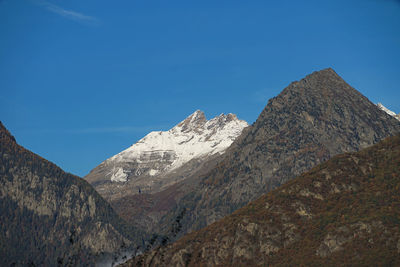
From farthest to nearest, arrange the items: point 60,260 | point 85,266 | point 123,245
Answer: point 85,266
point 123,245
point 60,260

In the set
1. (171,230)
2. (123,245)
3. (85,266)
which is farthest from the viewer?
(85,266)

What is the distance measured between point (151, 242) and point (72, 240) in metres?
11.0

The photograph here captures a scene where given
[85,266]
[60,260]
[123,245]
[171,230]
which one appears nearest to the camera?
[171,230]

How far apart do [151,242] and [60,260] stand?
13688 mm

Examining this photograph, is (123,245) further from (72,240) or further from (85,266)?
(85,266)

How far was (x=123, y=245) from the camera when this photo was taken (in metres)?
91.8

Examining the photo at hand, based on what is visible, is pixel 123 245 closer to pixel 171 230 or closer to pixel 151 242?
pixel 151 242

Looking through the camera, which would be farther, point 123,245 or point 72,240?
point 123,245

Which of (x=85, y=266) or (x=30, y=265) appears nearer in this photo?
(x=30, y=265)

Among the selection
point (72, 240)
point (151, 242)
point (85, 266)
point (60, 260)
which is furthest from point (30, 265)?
point (85, 266)

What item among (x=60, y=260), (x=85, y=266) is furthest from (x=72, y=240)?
(x=85, y=266)

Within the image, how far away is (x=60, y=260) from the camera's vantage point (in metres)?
86.2

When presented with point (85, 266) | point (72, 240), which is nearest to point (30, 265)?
point (72, 240)

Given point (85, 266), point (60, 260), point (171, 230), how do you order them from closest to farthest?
1. point (171, 230)
2. point (60, 260)
3. point (85, 266)
